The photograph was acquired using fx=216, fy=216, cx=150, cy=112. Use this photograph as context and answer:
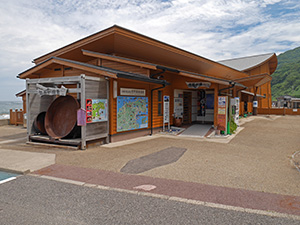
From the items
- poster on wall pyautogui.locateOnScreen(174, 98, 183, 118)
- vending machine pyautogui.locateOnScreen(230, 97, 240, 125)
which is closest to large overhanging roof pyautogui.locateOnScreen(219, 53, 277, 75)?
vending machine pyautogui.locateOnScreen(230, 97, 240, 125)

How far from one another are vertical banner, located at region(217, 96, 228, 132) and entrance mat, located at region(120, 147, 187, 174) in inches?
170

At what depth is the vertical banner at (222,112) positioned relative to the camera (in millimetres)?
11938

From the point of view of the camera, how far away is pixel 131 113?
36.6 feet

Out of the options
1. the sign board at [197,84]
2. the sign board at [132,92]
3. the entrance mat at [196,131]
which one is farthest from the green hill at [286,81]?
the sign board at [132,92]

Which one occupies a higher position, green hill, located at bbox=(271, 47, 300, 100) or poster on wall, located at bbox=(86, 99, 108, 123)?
green hill, located at bbox=(271, 47, 300, 100)

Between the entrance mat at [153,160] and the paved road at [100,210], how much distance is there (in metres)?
1.64

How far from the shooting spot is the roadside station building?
9.25m

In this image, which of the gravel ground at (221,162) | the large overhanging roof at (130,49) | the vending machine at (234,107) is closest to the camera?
the gravel ground at (221,162)

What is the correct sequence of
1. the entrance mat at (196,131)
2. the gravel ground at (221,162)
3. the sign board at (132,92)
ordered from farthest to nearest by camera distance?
the entrance mat at (196,131) < the sign board at (132,92) < the gravel ground at (221,162)

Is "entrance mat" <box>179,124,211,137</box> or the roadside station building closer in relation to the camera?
the roadside station building

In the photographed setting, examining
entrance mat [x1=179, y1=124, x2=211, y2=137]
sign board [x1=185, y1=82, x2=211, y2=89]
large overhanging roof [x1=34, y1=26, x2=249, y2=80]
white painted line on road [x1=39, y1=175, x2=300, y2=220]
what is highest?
large overhanging roof [x1=34, y1=26, x2=249, y2=80]

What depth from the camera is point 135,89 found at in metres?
11.3

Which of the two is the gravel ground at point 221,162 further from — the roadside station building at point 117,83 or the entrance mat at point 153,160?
the roadside station building at point 117,83

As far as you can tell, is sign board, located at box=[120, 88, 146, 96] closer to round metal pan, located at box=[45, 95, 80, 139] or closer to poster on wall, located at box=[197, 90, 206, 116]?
round metal pan, located at box=[45, 95, 80, 139]
